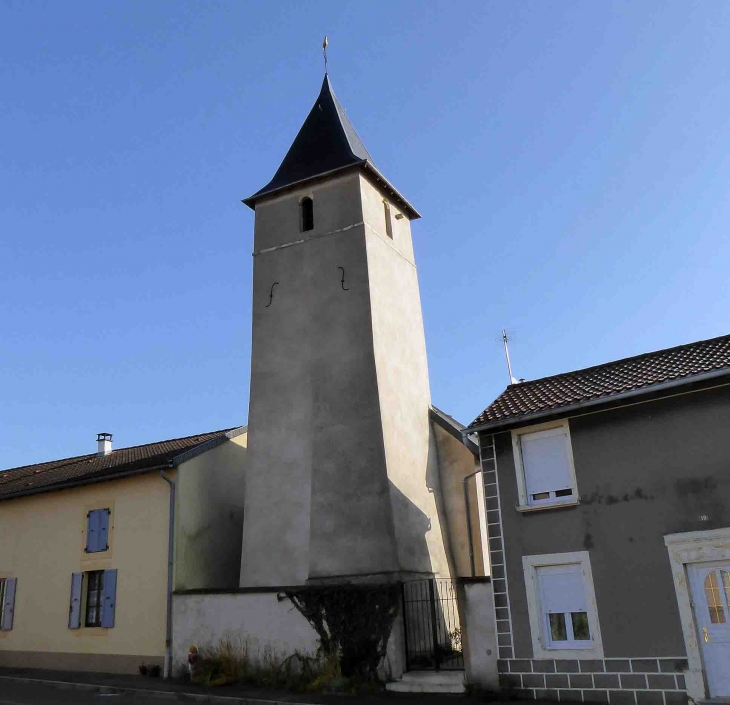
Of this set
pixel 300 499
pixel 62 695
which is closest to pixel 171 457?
pixel 300 499

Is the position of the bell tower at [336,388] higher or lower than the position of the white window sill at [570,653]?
higher

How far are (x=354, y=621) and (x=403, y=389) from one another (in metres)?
6.05

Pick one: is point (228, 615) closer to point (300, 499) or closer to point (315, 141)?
point (300, 499)

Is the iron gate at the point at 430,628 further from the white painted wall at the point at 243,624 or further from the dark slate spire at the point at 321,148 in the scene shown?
the dark slate spire at the point at 321,148

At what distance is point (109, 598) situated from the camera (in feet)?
56.2

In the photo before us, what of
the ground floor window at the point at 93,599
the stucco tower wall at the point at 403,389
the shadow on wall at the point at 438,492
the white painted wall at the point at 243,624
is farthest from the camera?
the shadow on wall at the point at 438,492

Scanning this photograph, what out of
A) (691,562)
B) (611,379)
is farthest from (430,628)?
(611,379)

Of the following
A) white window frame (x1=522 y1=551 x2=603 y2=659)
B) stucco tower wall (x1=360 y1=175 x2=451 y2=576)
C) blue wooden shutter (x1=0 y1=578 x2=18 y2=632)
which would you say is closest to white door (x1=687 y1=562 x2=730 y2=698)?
white window frame (x1=522 y1=551 x2=603 y2=659)

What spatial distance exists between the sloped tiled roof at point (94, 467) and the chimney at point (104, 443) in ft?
0.84

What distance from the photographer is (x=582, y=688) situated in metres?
11.6

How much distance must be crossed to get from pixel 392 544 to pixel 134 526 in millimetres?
6353

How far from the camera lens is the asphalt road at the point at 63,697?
513 inches

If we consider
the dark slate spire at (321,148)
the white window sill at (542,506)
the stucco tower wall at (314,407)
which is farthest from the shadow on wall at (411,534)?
the dark slate spire at (321,148)

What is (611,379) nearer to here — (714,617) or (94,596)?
(714,617)
